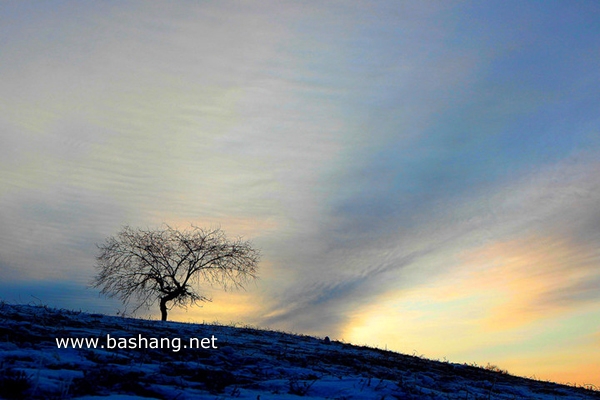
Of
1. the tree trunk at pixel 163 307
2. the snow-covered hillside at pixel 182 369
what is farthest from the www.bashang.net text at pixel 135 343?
the tree trunk at pixel 163 307

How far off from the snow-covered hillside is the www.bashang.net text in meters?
0.03

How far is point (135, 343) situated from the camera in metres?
12.4

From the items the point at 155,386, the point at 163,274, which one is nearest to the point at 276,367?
the point at 155,386

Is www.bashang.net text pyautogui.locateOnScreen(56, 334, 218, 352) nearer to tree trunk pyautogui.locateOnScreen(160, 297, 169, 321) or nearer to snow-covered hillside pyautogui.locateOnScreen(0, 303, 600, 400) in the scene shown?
snow-covered hillside pyautogui.locateOnScreen(0, 303, 600, 400)

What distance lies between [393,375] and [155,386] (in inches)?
294

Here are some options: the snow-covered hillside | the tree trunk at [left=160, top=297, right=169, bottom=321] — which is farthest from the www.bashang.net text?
the tree trunk at [left=160, top=297, right=169, bottom=321]

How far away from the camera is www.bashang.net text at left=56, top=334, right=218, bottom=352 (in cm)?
1116

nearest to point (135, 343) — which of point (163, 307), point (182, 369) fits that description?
point (182, 369)

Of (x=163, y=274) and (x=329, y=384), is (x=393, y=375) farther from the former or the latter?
(x=163, y=274)

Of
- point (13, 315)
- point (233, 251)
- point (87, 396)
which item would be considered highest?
point (233, 251)

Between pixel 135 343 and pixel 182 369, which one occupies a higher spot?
pixel 135 343

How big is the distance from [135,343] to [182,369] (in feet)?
9.56

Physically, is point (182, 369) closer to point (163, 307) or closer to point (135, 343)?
point (135, 343)

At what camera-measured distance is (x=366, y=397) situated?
9461mm
